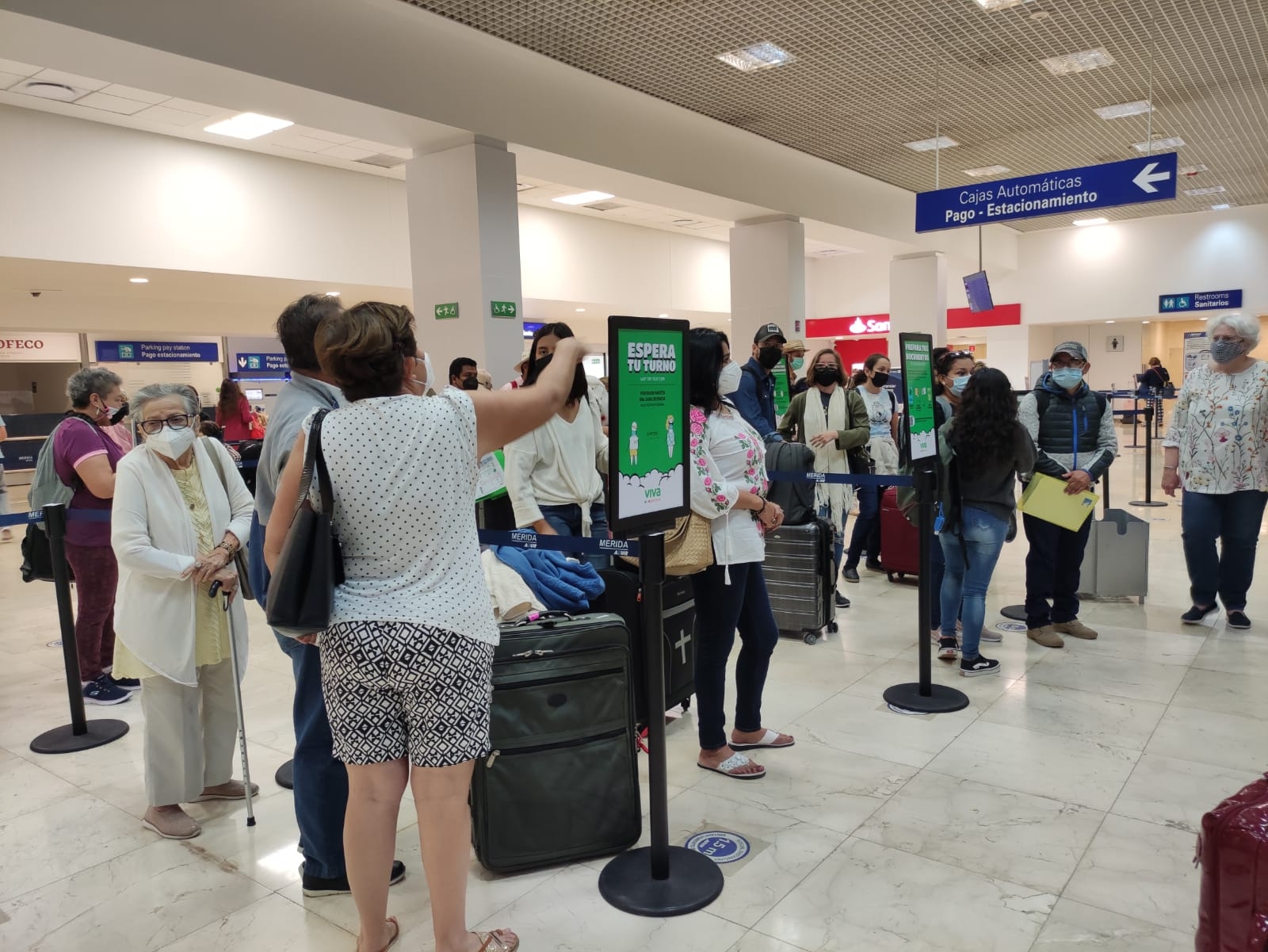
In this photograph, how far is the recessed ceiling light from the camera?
11459 mm

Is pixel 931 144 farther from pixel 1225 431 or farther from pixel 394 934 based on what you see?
pixel 394 934

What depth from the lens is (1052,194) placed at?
24.1 feet

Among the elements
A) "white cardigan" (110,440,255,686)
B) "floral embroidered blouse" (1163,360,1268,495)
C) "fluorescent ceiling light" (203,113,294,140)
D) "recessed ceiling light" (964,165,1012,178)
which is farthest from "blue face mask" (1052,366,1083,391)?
"recessed ceiling light" (964,165,1012,178)

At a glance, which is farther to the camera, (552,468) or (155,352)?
(155,352)

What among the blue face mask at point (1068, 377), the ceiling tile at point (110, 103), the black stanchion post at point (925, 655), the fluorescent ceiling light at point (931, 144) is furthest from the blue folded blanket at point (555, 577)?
the fluorescent ceiling light at point (931, 144)

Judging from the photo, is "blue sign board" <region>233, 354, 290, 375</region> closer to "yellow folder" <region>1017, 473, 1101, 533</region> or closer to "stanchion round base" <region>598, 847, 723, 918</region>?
"yellow folder" <region>1017, 473, 1101, 533</region>

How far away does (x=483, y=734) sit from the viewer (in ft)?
6.17

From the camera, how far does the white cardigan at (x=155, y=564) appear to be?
8.95ft

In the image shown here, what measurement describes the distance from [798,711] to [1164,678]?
5.57ft

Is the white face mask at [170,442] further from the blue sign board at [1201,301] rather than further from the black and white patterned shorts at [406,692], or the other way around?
the blue sign board at [1201,301]

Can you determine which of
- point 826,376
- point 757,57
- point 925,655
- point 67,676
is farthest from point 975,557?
point 757,57

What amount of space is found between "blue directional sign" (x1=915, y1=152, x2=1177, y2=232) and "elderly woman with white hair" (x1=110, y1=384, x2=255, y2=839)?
6.66 meters

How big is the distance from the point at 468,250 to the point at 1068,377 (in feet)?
15.0

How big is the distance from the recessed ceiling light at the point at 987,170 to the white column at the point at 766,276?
2.75m
